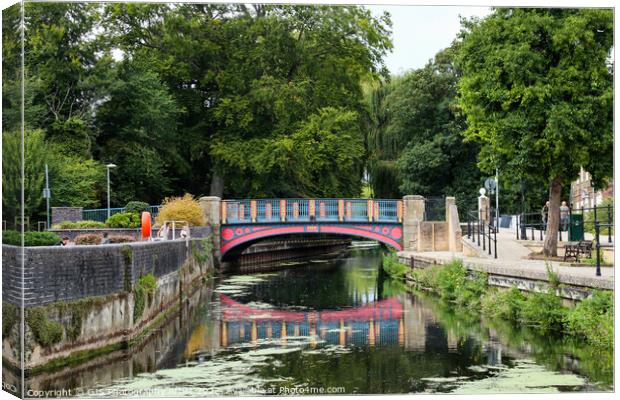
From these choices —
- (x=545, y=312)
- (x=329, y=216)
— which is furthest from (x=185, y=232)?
(x=545, y=312)

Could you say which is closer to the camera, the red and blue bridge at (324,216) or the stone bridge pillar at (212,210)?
the stone bridge pillar at (212,210)

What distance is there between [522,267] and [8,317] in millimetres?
13306

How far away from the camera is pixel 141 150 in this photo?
33.8 m

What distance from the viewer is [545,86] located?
2192cm

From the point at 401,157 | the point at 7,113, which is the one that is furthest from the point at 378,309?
the point at 401,157

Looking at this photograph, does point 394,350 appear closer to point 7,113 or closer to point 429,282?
point 7,113

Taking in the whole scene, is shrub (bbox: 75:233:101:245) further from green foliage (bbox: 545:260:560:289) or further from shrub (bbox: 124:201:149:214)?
green foliage (bbox: 545:260:560:289)

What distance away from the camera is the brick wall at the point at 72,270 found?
Answer: 42.9 feet

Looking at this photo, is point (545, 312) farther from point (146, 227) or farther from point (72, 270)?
point (146, 227)

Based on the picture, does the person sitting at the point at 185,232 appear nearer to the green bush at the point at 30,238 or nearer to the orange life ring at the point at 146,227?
the orange life ring at the point at 146,227

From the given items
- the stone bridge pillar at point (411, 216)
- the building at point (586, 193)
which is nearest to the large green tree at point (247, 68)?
the stone bridge pillar at point (411, 216)

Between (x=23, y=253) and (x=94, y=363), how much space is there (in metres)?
3.68

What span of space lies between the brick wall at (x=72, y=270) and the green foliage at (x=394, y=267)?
1459cm

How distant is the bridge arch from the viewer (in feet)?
127
